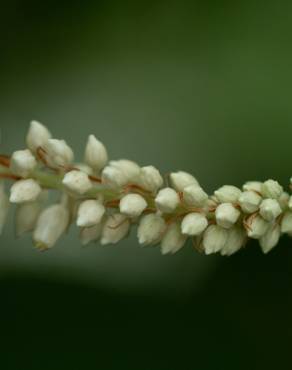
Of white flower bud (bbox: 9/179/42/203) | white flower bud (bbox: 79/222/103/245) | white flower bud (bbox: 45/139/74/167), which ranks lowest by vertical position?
white flower bud (bbox: 79/222/103/245)

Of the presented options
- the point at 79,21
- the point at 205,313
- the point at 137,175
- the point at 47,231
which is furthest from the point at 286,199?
the point at 79,21

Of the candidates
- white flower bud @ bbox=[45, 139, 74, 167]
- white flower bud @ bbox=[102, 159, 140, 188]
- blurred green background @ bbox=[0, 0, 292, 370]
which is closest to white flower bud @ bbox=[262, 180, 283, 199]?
white flower bud @ bbox=[102, 159, 140, 188]

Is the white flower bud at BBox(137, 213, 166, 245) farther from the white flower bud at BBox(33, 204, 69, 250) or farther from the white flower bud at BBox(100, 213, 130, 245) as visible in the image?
the white flower bud at BBox(33, 204, 69, 250)

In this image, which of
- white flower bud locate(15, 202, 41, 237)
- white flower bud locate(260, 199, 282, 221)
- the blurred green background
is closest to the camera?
white flower bud locate(260, 199, 282, 221)

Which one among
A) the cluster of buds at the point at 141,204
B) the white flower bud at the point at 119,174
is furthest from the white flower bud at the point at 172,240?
the white flower bud at the point at 119,174

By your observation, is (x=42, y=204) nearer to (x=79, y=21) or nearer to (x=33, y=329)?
(x=33, y=329)

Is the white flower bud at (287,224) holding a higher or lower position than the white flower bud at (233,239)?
higher

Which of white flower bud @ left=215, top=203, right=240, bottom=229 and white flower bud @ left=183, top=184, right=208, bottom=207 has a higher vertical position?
white flower bud @ left=183, top=184, right=208, bottom=207

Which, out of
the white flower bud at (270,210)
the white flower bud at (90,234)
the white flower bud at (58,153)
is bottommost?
the white flower bud at (90,234)

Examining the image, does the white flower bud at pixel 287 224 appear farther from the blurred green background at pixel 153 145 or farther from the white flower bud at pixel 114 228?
the blurred green background at pixel 153 145
